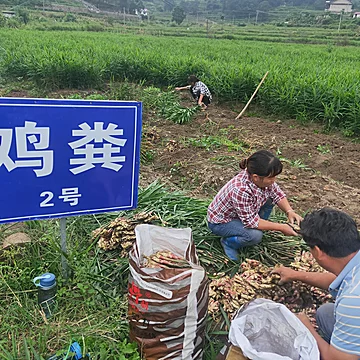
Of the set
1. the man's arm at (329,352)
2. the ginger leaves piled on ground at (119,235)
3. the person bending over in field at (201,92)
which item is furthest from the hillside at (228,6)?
the man's arm at (329,352)

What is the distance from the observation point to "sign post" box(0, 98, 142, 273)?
1882 mm

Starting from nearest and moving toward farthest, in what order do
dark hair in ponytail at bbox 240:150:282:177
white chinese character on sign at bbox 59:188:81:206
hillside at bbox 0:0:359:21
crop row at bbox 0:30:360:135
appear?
white chinese character on sign at bbox 59:188:81:206 → dark hair in ponytail at bbox 240:150:282:177 → crop row at bbox 0:30:360:135 → hillside at bbox 0:0:359:21

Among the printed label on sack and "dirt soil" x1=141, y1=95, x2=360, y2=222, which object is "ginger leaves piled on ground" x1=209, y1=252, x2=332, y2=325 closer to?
the printed label on sack

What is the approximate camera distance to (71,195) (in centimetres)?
210

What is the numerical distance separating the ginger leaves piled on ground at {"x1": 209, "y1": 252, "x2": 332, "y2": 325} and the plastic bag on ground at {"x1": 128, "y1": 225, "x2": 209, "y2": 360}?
38cm

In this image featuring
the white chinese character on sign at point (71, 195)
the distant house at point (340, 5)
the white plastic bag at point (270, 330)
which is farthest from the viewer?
the distant house at point (340, 5)

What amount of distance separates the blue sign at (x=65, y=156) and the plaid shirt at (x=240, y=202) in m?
0.74

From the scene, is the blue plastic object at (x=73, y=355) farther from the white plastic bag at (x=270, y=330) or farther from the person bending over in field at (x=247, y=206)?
the person bending over in field at (x=247, y=206)

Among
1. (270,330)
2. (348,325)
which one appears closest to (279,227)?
(270,330)

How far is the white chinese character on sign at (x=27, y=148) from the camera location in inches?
73.2

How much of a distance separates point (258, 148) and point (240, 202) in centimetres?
336

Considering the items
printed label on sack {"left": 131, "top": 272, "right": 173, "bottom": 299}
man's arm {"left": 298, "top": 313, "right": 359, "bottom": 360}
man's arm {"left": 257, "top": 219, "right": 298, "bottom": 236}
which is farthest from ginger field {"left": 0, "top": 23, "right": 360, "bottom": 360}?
man's arm {"left": 298, "top": 313, "right": 359, "bottom": 360}

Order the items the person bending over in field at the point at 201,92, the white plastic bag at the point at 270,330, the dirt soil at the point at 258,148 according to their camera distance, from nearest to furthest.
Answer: the white plastic bag at the point at 270,330, the dirt soil at the point at 258,148, the person bending over in field at the point at 201,92

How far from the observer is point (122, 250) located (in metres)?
2.57
